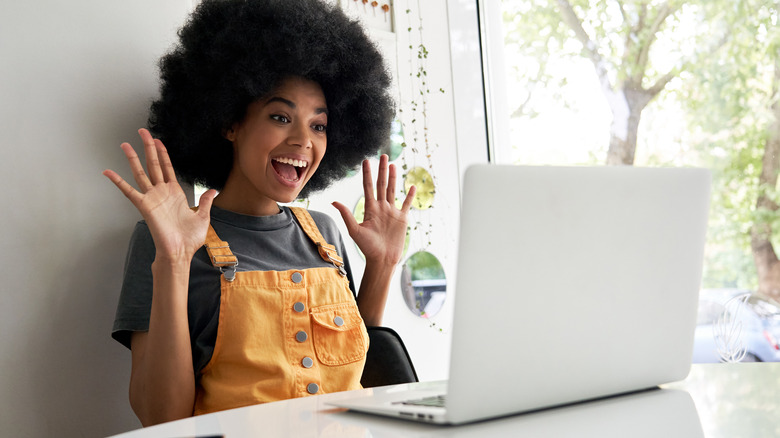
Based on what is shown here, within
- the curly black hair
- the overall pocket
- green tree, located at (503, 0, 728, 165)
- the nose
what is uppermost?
green tree, located at (503, 0, 728, 165)

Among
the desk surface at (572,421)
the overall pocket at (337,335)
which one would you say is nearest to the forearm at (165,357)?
the overall pocket at (337,335)

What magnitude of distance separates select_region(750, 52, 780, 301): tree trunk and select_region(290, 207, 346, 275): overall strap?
2.10 metres

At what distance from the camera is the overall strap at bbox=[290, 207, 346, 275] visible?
1.64 m

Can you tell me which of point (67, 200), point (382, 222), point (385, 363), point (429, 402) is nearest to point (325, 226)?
point (382, 222)

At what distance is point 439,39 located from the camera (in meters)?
2.76

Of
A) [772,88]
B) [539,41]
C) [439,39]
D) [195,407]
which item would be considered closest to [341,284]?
[195,407]

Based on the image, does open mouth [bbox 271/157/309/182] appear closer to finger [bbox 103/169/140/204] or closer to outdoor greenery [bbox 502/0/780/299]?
finger [bbox 103/169/140/204]

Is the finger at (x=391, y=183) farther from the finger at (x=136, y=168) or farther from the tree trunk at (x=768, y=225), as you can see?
the tree trunk at (x=768, y=225)

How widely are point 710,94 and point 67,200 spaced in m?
2.62

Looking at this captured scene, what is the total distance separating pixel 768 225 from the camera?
292 centimetres

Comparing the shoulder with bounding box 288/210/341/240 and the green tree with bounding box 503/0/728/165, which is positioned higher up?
the green tree with bounding box 503/0/728/165

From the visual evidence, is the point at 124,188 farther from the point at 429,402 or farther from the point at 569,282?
the point at 569,282

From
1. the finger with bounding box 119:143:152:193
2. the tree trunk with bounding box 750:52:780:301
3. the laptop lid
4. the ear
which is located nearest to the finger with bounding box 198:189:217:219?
the finger with bounding box 119:143:152:193

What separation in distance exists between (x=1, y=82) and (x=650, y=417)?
3.91 feet
